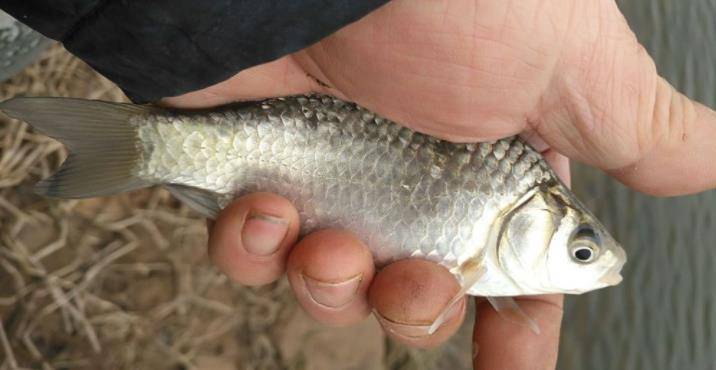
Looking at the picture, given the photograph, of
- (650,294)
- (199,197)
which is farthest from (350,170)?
(650,294)

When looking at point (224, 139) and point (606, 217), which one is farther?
point (606, 217)

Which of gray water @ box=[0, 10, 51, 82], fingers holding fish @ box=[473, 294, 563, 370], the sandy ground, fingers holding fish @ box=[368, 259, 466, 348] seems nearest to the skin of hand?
fingers holding fish @ box=[368, 259, 466, 348]

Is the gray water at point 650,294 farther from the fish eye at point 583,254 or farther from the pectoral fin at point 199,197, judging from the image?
the pectoral fin at point 199,197

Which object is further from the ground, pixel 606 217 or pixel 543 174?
pixel 543 174

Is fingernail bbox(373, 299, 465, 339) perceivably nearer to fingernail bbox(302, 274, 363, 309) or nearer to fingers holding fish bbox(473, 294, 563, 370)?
fingernail bbox(302, 274, 363, 309)

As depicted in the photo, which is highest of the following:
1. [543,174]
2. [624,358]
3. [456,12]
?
[456,12]

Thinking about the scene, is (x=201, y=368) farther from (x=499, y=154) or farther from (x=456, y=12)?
(x=456, y=12)

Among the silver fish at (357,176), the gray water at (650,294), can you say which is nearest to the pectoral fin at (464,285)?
the silver fish at (357,176)

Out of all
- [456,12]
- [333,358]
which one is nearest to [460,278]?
[456,12]
